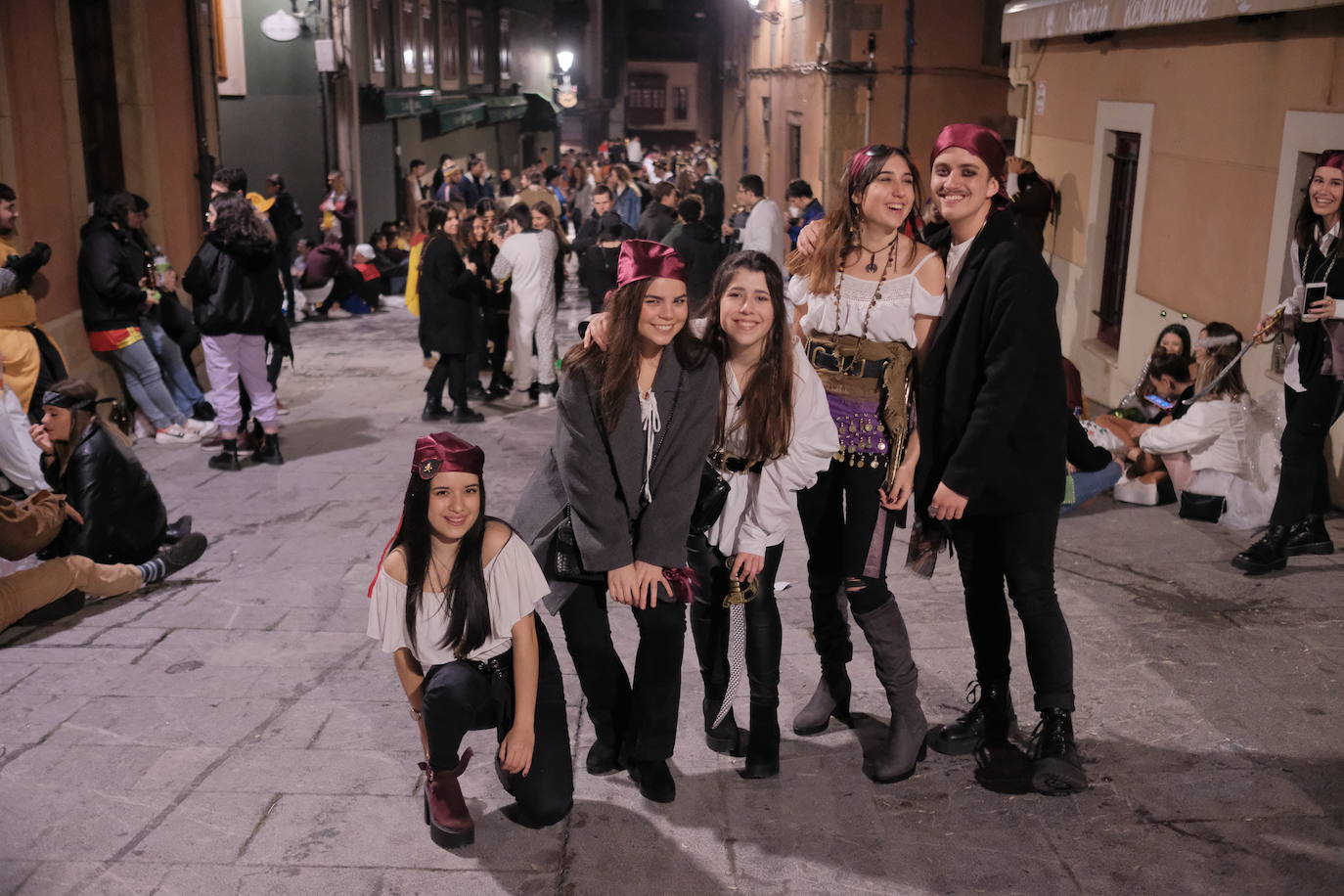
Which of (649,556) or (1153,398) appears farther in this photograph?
(1153,398)

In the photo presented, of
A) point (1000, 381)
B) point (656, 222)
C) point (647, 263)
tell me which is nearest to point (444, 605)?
point (647, 263)

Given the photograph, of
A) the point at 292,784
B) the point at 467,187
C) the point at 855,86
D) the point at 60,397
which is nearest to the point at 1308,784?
the point at 292,784

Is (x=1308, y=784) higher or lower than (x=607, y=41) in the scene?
lower

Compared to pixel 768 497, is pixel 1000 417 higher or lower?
higher

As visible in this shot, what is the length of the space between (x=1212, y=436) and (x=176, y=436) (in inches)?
277

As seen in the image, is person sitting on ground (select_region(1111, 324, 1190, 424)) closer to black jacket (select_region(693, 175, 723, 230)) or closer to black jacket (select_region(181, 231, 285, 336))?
black jacket (select_region(181, 231, 285, 336))

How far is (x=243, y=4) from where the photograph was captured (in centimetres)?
1833

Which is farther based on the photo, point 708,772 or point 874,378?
point 708,772

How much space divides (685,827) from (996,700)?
108 cm

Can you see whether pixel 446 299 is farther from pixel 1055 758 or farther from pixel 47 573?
pixel 1055 758

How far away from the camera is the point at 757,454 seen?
3.86 m

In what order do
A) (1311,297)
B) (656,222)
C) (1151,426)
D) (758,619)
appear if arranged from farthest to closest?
(656,222) < (1151,426) < (1311,297) < (758,619)

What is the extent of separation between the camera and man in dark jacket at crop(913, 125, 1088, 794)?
3.73 meters

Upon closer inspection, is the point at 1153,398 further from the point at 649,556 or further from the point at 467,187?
the point at 467,187
